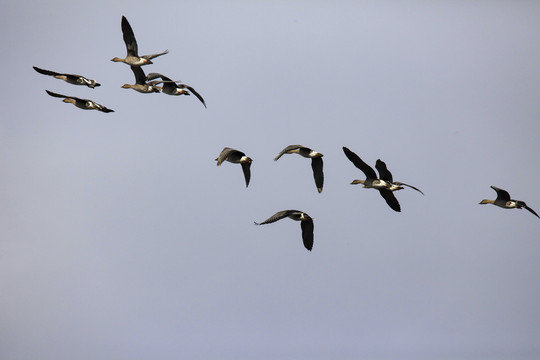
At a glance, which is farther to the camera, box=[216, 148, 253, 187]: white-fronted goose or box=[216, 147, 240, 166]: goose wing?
box=[216, 148, 253, 187]: white-fronted goose

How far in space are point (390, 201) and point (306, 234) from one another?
4531mm

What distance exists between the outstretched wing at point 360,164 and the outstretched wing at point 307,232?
3.23 meters

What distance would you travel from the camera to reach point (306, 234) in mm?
41938

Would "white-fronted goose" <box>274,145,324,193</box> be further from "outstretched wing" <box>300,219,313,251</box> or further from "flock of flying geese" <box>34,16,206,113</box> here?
"flock of flying geese" <box>34,16,206,113</box>

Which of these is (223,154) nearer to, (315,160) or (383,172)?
(315,160)

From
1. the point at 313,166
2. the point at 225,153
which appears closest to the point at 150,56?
the point at 225,153

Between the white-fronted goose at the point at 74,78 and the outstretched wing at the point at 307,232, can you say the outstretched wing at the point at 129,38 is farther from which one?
the outstretched wing at the point at 307,232

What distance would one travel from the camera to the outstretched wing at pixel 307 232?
4188 cm

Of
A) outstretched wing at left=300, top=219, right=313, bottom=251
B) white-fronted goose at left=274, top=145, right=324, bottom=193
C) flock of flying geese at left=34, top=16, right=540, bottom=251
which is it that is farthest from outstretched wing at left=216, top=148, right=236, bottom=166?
outstretched wing at left=300, top=219, right=313, bottom=251

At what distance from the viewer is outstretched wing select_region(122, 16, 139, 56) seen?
4144 cm

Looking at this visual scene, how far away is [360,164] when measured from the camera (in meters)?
43.2

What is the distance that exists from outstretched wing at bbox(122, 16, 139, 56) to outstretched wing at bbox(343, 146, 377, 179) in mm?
9859

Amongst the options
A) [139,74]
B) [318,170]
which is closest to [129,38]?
[139,74]

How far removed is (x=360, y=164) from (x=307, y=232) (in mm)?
3837
